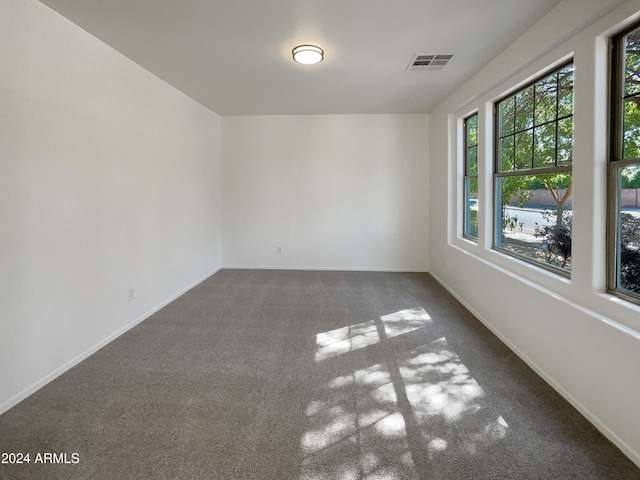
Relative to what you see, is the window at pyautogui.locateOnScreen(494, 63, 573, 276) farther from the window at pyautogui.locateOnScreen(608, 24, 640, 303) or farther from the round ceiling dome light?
the round ceiling dome light

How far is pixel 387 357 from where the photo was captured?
279cm

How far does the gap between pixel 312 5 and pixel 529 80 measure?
6.27 ft

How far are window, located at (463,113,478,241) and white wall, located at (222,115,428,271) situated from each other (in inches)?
48.7

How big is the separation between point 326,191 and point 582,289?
13.9 feet

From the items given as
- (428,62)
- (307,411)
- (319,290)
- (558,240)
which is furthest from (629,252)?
(319,290)

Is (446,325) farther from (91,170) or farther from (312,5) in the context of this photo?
(91,170)

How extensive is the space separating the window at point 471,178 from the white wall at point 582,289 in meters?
0.97

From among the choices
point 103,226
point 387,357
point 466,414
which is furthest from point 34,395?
point 466,414

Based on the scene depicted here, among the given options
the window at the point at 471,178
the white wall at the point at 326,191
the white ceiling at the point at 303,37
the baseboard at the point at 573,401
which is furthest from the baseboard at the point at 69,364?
the window at the point at 471,178

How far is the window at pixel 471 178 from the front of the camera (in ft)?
14.0

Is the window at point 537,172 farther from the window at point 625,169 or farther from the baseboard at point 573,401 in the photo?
the baseboard at point 573,401

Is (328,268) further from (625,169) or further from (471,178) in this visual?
(625,169)

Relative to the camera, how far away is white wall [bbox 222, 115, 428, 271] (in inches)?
228

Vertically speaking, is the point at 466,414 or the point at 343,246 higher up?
the point at 343,246
